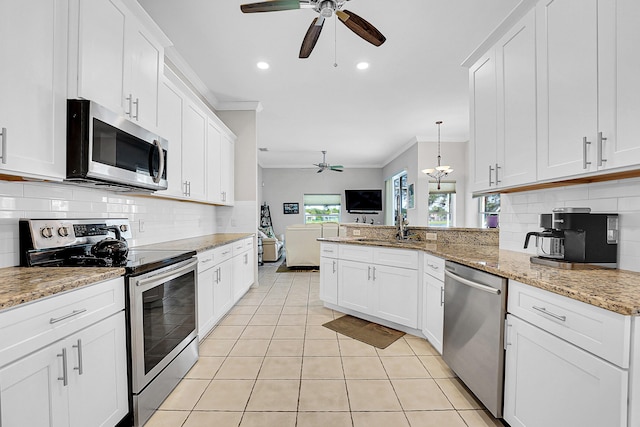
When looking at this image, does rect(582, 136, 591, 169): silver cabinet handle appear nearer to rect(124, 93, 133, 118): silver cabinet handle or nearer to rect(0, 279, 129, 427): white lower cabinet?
rect(0, 279, 129, 427): white lower cabinet

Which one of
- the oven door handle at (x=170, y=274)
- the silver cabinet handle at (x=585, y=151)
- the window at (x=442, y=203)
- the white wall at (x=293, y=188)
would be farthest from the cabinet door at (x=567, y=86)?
the white wall at (x=293, y=188)

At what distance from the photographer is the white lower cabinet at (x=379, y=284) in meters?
2.71

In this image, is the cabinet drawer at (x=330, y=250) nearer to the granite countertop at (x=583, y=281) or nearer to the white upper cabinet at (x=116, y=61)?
the granite countertop at (x=583, y=281)

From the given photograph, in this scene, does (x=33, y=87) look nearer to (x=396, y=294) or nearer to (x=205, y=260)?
(x=205, y=260)

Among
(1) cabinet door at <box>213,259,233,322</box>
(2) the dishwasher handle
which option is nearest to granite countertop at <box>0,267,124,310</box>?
(1) cabinet door at <box>213,259,233,322</box>

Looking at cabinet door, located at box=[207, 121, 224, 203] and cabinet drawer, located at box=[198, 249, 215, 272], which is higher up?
cabinet door, located at box=[207, 121, 224, 203]

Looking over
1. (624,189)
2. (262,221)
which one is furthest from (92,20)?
(262,221)

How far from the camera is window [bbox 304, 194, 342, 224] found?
31.8 ft

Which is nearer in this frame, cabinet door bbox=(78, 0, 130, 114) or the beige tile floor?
cabinet door bbox=(78, 0, 130, 114)

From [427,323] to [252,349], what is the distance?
5.07 feet

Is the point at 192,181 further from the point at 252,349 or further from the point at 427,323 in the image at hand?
the point at 427,323

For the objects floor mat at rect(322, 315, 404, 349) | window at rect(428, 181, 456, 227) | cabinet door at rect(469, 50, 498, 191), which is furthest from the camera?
window at rect(428, 181, 456, 227)

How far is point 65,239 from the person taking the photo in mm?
1698

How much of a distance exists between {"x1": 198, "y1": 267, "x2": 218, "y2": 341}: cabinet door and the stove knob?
1.04 m
